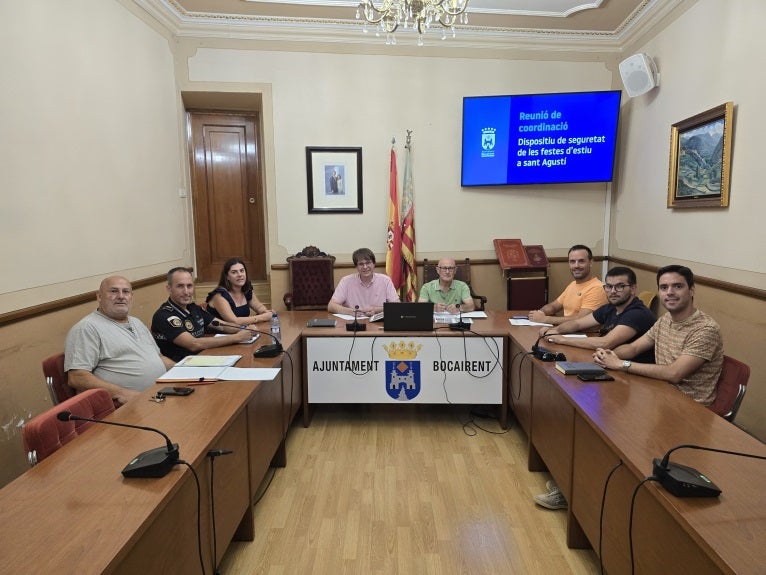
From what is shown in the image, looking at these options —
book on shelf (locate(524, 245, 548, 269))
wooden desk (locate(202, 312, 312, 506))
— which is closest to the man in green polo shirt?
wooden desk (locate(202, 312, 312, 506))

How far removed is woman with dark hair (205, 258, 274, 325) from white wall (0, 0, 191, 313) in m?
0.82

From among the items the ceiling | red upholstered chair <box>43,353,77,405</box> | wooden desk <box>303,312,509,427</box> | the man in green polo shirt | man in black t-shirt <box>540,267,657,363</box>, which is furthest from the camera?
the ceiling

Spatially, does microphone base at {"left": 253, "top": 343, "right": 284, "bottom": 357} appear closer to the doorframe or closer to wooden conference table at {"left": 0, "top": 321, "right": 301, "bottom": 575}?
wooden conference table at {"left": 0, "top": 321, "right": 301, "bottom": 575}

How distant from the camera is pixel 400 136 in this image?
4.91 meters

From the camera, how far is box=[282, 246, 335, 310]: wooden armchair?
15.8 feet

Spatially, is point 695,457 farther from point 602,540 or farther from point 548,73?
point 548,73

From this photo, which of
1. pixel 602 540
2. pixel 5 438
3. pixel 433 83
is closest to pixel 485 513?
pixel 602 540

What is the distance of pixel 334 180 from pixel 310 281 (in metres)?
1.08

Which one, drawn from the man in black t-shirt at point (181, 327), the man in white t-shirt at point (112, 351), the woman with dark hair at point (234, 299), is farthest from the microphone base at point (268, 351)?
the woman with dark hair at point (234, 299)

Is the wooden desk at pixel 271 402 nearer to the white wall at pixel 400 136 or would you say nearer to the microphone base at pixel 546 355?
the microphone base at pixel 546 355

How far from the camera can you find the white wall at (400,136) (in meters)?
4.75

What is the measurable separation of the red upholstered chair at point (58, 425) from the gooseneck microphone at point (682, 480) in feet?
5.94

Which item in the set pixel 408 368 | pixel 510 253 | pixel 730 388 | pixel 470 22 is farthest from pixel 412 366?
pixel 470 22

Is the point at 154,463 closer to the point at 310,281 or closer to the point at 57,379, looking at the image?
the point at 57,379
